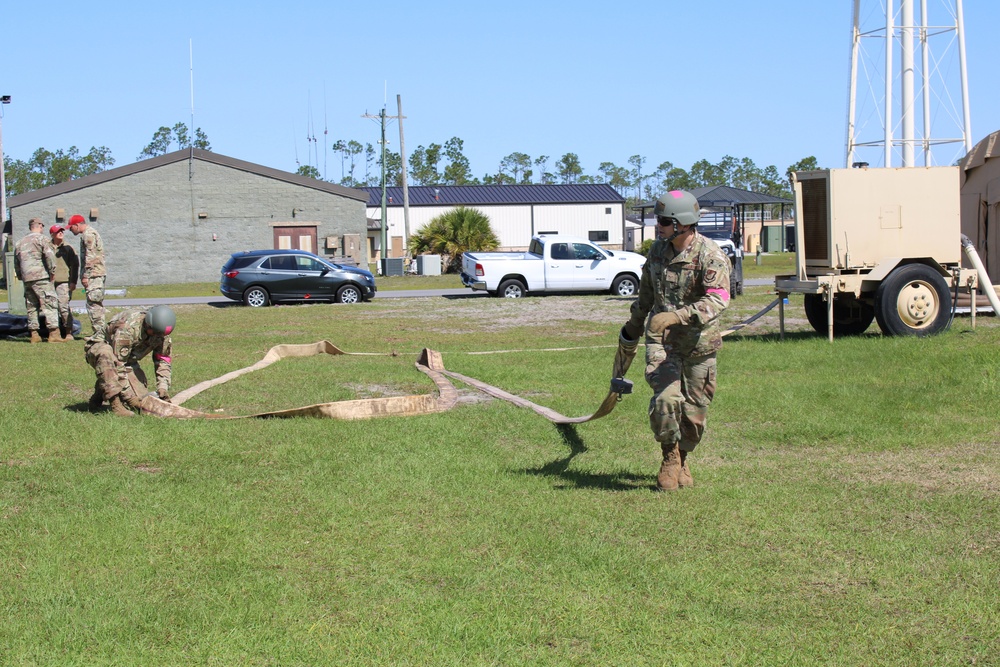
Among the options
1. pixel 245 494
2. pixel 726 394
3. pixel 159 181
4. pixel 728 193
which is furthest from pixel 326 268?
pixel 728 193

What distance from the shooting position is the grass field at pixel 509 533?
425 centimetres

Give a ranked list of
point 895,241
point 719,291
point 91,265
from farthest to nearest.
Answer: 1. point 91,265
2. point 895,241
3. point 719,291

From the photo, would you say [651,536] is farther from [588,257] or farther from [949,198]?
[588,257]

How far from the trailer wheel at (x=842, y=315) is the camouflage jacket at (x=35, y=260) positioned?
11486mm

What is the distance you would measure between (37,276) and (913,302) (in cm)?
1292

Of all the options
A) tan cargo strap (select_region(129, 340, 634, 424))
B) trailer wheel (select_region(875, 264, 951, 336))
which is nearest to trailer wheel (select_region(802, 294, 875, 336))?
trailer wheel (select_region(875, 264, 951, 336))

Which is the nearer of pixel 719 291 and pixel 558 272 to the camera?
pixel 719 291

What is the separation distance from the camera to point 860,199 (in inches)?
569

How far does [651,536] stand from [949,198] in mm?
10816

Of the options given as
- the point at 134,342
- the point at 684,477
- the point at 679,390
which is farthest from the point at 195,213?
the point at 679,390

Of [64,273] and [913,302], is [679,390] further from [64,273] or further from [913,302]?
[64,273]

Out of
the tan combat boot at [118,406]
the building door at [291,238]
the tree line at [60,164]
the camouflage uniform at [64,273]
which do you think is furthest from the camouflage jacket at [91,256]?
the tree line at [60,164]

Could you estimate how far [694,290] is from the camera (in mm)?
6488

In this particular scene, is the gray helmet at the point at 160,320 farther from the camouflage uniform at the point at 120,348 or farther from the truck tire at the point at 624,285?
the truck tire at the point at 624,285
